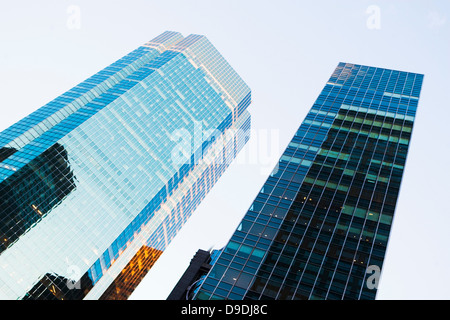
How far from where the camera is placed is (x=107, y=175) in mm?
106062

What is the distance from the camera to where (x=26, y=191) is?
8956 cm

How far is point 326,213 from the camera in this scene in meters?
59.5

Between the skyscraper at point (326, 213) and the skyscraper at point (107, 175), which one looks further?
the skyscraper at point (107, 175)

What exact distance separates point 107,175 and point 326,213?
214 ft

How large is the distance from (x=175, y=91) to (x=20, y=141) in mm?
57381

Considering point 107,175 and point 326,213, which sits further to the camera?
point 107,175

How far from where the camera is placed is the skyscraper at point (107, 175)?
86125 millimetres

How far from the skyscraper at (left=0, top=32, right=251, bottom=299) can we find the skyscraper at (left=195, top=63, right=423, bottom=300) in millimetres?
49007

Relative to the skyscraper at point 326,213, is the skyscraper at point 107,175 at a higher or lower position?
lower

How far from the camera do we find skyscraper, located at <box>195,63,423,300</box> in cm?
4994

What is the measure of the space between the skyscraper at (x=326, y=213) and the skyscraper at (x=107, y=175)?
49007 millimetres

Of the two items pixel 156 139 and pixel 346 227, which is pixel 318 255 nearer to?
pixel 346 227

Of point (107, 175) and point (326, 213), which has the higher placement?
point (326, 213)
